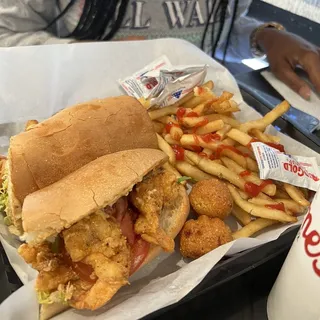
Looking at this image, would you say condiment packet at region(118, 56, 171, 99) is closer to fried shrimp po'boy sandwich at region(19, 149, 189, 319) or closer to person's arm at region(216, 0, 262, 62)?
fried shrimp po'boy sandwich at region(19, 149, 189, 319)

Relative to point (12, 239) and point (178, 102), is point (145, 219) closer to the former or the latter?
point (12, 239)

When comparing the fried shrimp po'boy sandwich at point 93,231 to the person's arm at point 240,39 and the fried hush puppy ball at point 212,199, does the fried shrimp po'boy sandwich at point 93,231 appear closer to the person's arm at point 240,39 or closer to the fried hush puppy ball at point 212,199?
the fried hush puppy ball at point 212,199

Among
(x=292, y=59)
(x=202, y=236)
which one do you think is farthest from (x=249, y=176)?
(x=292, y=59)

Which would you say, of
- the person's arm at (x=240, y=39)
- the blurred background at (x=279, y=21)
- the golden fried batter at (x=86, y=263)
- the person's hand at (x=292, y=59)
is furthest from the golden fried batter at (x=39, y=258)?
the person's arm at (x=240, y=39)

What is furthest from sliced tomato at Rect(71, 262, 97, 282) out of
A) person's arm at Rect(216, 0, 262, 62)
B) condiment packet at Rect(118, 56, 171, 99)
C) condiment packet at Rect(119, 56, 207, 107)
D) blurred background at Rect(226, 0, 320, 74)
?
person's arm at Rect(216, 0, 262, 62)

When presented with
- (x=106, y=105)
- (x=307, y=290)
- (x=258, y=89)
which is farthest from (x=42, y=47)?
(x=307, y=290)

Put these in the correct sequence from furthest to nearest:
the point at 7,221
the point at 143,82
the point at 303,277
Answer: the point at 143,82, the point at 7,221, the point at 303,277

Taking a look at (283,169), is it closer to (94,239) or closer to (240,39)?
(94,239)
